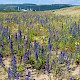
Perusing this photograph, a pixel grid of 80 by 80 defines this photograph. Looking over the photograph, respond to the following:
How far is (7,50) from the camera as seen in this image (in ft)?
22.1

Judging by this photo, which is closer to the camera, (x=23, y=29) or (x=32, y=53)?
(x=32, y=53)

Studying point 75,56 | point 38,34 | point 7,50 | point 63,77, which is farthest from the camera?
point 38,34

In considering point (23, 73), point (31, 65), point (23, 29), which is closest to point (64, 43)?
point (31, 65)

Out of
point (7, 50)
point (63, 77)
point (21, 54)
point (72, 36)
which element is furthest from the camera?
point (72, 36)

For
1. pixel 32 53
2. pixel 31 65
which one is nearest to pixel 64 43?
pixel 32 53

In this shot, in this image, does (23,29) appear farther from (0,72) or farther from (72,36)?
(0,72)

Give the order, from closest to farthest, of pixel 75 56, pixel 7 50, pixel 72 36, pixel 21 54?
1. pixel 75 56
2. pixel 21 54
3. pixel 7 50
4. pixel 72 36

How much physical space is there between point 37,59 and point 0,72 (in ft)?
2.74

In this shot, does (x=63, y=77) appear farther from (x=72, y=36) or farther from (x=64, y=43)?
(x=72, y=36)

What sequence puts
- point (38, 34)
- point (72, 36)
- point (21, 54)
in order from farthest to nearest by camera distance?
point (38, 34)
point (72, 36)
point (21, 54)

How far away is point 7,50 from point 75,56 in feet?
6.13

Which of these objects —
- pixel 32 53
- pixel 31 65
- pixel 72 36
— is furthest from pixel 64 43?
pixel 31 65

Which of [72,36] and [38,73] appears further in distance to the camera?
[72,36]

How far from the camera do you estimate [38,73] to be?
5.43 m
